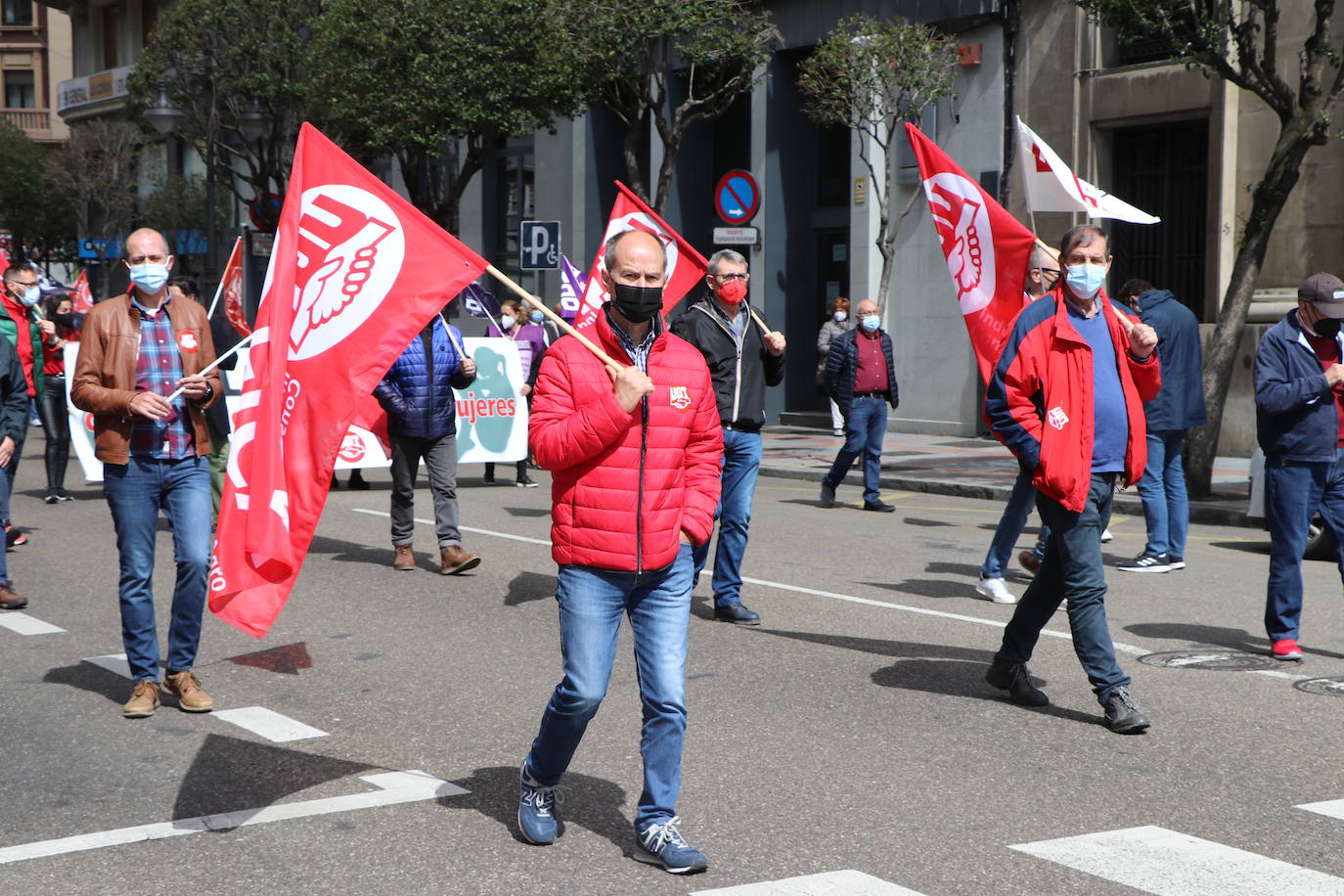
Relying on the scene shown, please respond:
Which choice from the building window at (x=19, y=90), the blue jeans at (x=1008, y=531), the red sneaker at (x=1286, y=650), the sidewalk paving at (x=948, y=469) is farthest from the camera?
the building window at (x=19, y=90)

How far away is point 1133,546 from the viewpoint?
11820 millimetres

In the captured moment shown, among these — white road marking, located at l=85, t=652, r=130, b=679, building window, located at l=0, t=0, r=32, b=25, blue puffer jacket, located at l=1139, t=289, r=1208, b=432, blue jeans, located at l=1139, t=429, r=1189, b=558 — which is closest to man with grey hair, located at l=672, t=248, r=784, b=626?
white road marking, located at l=85, t=652, r=130, b=679

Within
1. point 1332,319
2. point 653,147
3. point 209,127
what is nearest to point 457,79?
point 653,147

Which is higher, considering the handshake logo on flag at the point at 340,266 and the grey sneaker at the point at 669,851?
the handshake logo on flag at the point at 340,266

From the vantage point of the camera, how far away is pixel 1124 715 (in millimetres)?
5961

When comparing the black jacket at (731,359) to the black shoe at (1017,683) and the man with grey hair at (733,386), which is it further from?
the black shoe at (1017,683)

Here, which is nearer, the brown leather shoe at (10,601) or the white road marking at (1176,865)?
the white road marking at (1176,865)

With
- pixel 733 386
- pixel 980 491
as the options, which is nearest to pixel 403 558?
pixel 733 386

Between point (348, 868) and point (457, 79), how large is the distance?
1984cm

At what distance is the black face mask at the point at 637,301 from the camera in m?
4.46

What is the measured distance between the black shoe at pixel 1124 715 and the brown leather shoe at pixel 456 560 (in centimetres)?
485

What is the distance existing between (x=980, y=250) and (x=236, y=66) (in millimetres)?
25550

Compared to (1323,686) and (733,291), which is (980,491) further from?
(1323,686)

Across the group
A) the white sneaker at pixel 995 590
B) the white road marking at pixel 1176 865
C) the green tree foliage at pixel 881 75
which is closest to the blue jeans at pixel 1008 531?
the white sneaker at pixel 995 590
